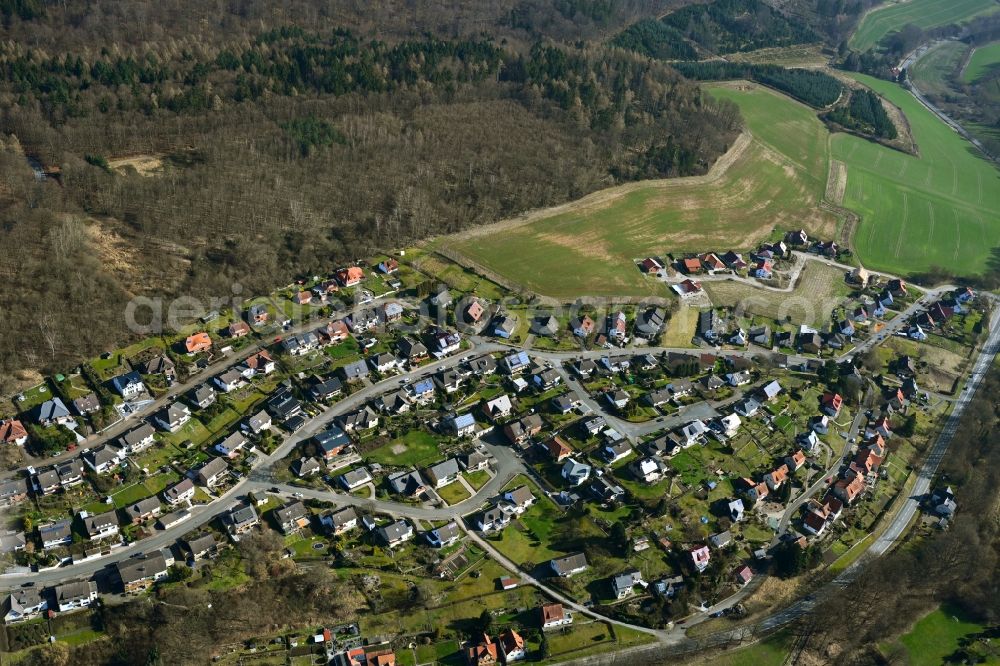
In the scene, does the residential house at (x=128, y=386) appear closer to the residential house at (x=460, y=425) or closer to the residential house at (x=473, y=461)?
the residential house at (x=460, y=425)

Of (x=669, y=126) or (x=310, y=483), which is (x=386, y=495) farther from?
(x=669, y=126)

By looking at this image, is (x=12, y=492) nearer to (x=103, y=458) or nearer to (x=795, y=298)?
(x=103, y=458)

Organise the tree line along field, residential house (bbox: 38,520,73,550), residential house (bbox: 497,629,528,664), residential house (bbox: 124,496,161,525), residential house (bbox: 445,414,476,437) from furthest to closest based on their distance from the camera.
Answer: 1. the tree line along field
2. residential house (bbox: 445,414,476,437)
3. residential house (bbox: 124,496,161,525)
4. residential house (bbox: 38,520,73,550)
5. residential house (bbox: 497,629,528,664)

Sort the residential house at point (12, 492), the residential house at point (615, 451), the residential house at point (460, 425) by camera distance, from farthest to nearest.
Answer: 1. the residential house at point (460, 425)
2. the residential house at point (615, 451)
3. the residential house at point (12, 492)

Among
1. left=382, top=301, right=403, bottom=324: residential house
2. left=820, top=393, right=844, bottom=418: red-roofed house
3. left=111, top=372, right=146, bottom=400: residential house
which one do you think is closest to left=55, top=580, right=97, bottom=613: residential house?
left=111, top=372, right=146, bottom=400: residential house

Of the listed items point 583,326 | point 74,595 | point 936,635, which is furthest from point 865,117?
point 74,595

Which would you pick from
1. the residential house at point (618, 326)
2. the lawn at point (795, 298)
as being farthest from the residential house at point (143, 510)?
the lawn at point (795, 298)

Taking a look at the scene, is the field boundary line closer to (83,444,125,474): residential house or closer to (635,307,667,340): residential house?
(635,307,667,340): residential house
